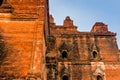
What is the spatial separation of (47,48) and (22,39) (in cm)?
712

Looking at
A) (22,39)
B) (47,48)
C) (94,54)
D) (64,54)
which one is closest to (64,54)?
(64,54)

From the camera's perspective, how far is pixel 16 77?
386 inches

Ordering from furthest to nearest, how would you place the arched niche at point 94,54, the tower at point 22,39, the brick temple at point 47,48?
1. the arched niche at point 94,54
2. the brick temple at point 47,48
3. the tower at point 22,39

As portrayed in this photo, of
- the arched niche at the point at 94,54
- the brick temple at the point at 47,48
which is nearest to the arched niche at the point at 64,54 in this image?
the brick temple at the point at 47,48

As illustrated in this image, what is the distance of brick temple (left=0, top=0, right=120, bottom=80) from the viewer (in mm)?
10508

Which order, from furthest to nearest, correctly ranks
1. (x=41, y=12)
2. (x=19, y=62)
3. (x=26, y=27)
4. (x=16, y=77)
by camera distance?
(x=41, y=12)
(x=26, y=27)
(x=19, y=62)
(x=16, y=77)

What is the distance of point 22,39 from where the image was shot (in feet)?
37.4

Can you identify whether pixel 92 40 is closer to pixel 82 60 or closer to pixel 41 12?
pixel 82 60

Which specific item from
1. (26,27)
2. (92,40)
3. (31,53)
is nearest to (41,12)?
(26,27)

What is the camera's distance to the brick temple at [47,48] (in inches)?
414

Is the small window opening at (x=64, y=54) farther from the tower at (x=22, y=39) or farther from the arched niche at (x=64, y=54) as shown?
the tower at (x=22, y=39)

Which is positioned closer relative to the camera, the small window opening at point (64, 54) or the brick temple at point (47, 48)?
the brick temple at point (47, 48)

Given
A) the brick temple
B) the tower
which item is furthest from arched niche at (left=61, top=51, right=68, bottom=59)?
the tower

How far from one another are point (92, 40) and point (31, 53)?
35.0 feet
